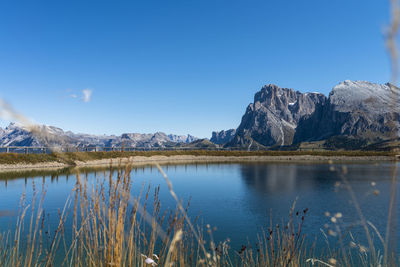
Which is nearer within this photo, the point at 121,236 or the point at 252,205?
the point at 121,236

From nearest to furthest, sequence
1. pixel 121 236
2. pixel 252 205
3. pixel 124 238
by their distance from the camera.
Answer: pixel 121 236 < pixel 124 238 < pixel 252 205

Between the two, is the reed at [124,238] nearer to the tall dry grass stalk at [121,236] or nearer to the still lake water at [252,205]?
the tall dry grass stalk at [121,236]

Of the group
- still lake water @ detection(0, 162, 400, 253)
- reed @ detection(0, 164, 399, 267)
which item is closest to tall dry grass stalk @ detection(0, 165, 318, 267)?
reed @ detection(0, 164, 399, 267)

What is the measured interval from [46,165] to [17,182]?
16.8 metres

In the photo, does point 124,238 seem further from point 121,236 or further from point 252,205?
point 252,205

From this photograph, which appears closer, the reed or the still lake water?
the reed

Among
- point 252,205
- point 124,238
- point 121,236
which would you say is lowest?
point 252,205

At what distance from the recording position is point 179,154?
71.8 m

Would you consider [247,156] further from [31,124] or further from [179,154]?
[31,124]

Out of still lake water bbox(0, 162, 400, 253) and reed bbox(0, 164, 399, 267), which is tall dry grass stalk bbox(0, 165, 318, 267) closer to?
reed bbox(0, 164, 399, 267)

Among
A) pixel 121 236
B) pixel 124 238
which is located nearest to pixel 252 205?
pixel 124 238

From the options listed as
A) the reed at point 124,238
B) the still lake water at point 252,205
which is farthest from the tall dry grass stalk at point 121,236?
the still lake water at point 252,205

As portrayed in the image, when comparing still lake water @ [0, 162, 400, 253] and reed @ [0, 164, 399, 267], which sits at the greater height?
reed @ [0, 164, 399, 267]

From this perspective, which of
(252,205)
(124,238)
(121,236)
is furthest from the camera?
(252,205)
